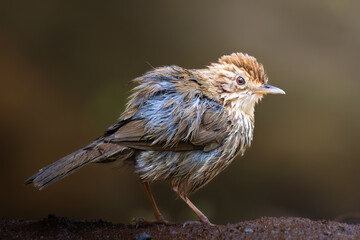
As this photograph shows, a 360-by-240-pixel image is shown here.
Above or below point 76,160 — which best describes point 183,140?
above

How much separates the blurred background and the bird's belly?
0.96 metres

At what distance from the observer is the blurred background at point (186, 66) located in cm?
446

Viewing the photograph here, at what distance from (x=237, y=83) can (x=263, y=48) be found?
4.46 ft

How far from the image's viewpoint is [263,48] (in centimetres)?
490

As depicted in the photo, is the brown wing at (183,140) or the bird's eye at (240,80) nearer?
the brown wing at (183,140)

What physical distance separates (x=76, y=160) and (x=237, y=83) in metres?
1.41

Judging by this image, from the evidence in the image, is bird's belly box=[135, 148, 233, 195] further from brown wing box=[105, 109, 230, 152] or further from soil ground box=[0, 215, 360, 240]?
soil ground box=[0, 215, 360, 240]

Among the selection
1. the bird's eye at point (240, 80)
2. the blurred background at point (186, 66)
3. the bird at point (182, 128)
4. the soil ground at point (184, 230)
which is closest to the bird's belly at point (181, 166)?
the bird at point (182, 128)

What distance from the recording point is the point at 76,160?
10.7ft

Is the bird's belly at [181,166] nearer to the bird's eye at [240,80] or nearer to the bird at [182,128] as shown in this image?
the bird at [182,128]

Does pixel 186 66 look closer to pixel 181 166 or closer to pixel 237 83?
pixel 237 83

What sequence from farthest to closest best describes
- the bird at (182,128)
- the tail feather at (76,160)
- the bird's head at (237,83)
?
the bird's head at (237,83)
the bird at (182,128)
the tail feather at (76,160)

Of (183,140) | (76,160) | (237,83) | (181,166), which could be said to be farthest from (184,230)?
Answer: (237,83)

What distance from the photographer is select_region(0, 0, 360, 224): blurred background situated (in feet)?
14.6
